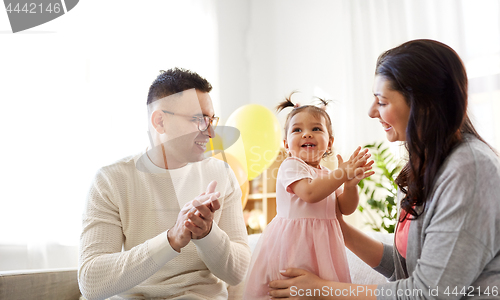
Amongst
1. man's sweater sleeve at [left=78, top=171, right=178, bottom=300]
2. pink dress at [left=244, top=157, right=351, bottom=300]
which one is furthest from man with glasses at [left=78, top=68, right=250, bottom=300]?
pink dress at [left=244, top=157, right=351, bottom=300]

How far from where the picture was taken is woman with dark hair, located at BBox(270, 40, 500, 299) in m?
0.77

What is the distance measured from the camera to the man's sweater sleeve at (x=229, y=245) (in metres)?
1.05

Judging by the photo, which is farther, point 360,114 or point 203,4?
point 360,114

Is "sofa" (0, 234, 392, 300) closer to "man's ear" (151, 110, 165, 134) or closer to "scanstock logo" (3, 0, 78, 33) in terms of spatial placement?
"man's ear" (151, 110, 165, 134)

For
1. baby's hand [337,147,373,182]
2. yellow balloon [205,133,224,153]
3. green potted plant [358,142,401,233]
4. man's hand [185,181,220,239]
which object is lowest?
green potted plant [358,142,401,233]

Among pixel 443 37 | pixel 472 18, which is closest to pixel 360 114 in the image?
pixel 443 37

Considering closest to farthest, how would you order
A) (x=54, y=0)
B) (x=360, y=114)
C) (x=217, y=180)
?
(x=217, y=180)
(x=54, y=0)
(x=360, y=114)

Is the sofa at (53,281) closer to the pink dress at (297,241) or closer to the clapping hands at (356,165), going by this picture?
the pink dress at (297,241)

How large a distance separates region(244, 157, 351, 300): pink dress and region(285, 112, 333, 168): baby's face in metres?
0.03

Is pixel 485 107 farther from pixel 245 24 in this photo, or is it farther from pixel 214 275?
pixel 214 275

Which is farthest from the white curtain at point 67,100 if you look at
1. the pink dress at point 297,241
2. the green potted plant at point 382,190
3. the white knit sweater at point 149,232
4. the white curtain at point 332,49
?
the green potted plant at point 382,190

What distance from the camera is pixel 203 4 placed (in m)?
2.18

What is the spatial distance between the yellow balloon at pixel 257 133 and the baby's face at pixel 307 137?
2.65 feet

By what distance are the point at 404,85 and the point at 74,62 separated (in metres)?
1.60
